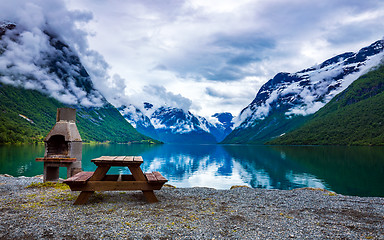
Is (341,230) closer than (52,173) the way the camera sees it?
Yes

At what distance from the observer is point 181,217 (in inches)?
376

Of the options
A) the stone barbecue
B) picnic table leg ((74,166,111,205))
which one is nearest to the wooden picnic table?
picnic table leg ((74,166,111,205))

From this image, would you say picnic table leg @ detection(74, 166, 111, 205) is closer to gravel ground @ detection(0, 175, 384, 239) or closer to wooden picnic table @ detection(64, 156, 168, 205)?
wooden picnic table @ detection(64, 156, 168, 205)

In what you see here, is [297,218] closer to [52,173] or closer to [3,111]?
[52,173]

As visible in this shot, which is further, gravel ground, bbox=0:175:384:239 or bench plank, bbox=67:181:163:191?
bench plank, bbox=67:181:163:191

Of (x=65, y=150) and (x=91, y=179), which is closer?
(x=91, y=179)

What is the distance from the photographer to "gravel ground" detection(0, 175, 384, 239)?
780cm

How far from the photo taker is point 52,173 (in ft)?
60.1

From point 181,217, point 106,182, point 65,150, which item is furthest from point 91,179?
point 65,150

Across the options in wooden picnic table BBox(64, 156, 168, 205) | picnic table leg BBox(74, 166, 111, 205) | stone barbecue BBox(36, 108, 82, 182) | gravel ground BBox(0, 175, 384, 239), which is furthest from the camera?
stone barbecue BBox(36, 108, 82, 182)

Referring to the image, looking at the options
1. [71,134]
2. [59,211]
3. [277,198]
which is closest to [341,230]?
[277,198]

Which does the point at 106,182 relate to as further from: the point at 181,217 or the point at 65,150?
the point at 65,150

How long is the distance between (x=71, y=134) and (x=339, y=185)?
118 feet

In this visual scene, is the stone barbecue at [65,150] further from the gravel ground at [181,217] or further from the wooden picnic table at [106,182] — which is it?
the wooden picnic table at [106,182]
